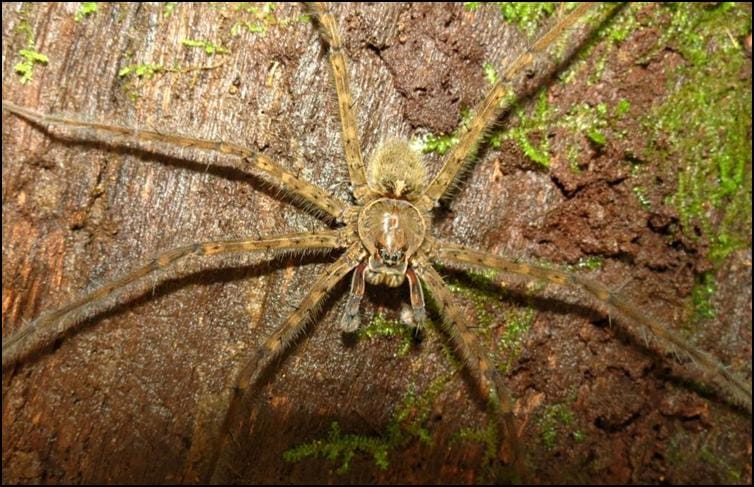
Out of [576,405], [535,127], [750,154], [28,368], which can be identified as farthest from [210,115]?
[750,154]

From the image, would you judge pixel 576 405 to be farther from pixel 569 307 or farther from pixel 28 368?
pixel 28 368

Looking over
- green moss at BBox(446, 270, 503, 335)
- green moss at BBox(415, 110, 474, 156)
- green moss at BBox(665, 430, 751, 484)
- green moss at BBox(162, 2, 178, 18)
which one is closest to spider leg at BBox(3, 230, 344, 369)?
green moss at BBox(415, 110, 474, 156)

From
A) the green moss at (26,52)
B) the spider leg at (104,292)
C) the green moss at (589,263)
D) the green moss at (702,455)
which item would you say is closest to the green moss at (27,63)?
the green moss at (26,52)

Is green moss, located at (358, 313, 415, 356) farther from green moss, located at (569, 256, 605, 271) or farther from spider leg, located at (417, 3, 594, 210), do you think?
green moss, located at (569, 256, 605, 271)

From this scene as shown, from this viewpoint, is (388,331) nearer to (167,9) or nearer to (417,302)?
(417,302)

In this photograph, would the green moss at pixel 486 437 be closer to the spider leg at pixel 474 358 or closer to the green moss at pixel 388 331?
the spider leg at pixel 474 358

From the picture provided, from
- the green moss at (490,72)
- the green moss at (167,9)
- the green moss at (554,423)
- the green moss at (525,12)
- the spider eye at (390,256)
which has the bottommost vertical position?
the green moss at (554,423)

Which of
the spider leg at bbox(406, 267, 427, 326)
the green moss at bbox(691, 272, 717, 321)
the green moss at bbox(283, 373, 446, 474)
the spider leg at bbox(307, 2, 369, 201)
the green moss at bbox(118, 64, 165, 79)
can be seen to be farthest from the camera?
the green moss at bbox(691, 272, 717, 321)

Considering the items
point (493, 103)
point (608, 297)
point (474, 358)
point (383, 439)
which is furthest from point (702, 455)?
point (493, 103)
